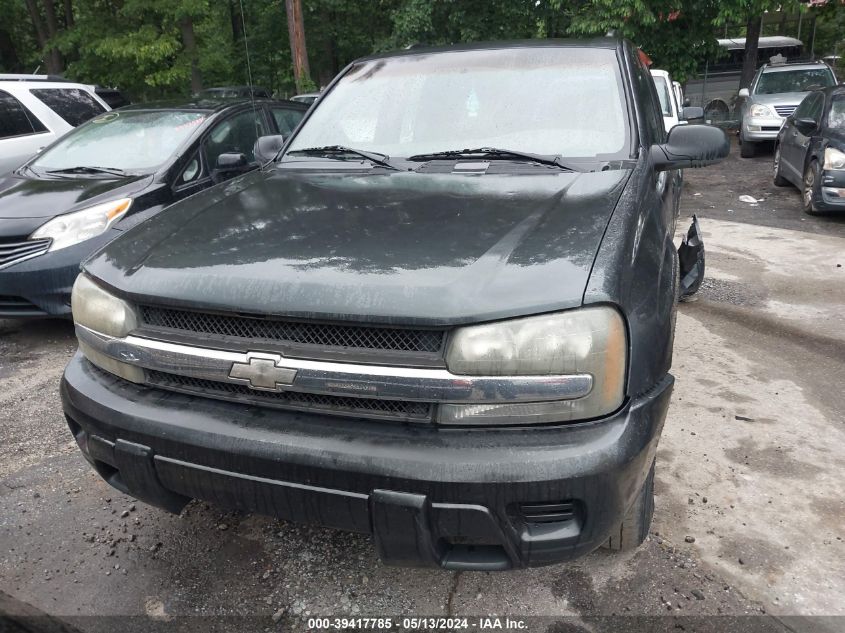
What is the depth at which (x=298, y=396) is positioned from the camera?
187cm

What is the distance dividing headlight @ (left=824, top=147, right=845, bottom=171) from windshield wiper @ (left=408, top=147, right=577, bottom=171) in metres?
6.43

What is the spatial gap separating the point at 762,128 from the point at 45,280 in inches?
493

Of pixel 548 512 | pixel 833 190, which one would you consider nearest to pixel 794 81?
pixel 833 190

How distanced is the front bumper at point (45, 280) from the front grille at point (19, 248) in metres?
0.05

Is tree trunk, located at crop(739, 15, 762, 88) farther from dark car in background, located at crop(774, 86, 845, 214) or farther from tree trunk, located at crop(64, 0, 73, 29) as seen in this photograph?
tree trunk, located at crop(64, 0, 73, 29)

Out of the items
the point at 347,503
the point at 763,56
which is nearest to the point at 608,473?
the point at 347,503

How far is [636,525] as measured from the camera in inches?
87.7

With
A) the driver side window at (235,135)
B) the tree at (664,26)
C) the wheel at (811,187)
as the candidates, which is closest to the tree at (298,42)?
the tree at (664,26)

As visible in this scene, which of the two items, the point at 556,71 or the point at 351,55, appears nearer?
the point at 556,71

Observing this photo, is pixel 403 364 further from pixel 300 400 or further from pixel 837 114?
pixel 837 114

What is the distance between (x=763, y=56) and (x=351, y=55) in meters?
14.9

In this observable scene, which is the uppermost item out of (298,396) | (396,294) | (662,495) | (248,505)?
(396,294)

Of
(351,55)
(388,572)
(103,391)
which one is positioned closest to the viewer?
(103,391)

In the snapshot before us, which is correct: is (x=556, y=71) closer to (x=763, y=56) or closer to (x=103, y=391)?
(x=103, y=391)
